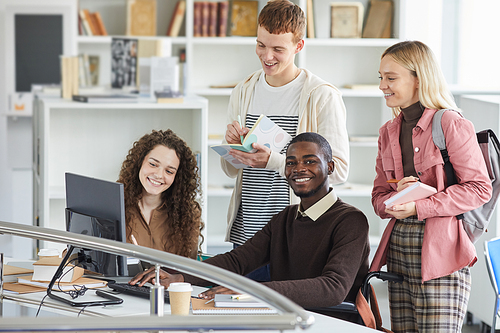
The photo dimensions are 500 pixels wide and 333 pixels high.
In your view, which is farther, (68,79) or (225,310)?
(68,79)

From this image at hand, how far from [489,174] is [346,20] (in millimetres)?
2657

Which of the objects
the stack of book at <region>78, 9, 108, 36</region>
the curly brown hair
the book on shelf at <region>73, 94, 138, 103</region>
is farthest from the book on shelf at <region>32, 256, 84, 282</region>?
the stack of book at <region>78, 9, 108, 36</region>

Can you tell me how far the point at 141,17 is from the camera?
4.67 metres

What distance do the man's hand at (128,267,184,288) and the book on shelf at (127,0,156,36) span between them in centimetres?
298

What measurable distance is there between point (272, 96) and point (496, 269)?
1276 mm

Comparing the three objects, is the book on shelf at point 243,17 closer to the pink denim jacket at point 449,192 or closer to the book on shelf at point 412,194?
the pink denim jacket at point 449,192

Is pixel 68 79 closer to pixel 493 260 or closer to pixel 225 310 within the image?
pixel 225 310

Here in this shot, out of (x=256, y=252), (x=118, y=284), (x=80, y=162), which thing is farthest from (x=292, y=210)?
(x=80, y=162)

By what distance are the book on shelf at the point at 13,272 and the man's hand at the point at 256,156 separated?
882 mm

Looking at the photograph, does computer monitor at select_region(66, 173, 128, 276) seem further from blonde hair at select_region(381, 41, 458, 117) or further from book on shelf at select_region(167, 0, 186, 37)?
book on shelf at select_region(167, 0, 186, 37)

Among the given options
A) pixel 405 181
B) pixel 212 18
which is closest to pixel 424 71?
pixel 405 181

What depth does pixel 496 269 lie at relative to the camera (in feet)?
8.91

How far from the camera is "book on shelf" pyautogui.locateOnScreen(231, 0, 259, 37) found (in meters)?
4.62

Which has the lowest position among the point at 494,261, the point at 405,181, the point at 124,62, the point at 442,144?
the point at 494,261
